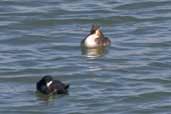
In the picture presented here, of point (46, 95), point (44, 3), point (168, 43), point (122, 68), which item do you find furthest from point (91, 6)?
point (46, 95)

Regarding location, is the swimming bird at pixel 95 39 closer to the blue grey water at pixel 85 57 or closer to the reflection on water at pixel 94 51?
the reflection on water at pixel 94 51

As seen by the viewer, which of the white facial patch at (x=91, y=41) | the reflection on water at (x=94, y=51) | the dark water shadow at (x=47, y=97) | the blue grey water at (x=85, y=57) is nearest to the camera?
the blue grey water at (x=85, y=57)

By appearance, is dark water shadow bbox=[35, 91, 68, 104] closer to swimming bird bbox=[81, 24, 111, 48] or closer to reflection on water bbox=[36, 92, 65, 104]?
reflection on water bbox=[36, 92, 65, 104]

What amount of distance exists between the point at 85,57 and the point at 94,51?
3.16 feet

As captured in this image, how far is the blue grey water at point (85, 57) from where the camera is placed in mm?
19875

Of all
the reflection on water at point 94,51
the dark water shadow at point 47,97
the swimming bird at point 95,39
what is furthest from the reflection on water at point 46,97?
the swimming bird at point 95,39

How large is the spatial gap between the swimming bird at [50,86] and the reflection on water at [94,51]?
10.6 ft

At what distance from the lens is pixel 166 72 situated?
862 inches

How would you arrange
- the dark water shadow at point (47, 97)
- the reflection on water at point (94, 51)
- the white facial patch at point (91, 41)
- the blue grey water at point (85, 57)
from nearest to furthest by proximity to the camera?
1. the blue grey water at point (85, 57)
2. the dark water shadow at point (47, 97)
3. the reflection on water at point (94, 51)
4. the white facial patch at point (91, 41)

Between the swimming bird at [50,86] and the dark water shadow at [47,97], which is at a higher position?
the swimming bird at [50,86]

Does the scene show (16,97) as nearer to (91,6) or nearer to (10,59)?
(10,59)

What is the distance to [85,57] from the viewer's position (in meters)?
23.4

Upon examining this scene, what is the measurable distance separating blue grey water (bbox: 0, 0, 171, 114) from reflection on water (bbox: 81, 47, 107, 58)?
139mm

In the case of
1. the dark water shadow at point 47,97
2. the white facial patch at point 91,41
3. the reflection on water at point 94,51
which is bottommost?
the dark water shadow at point 47,97
